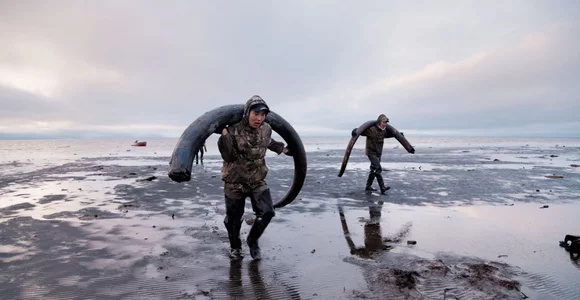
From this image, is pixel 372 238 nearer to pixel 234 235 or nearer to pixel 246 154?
pixel 234 235

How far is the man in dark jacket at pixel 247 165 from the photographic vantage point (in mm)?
4793

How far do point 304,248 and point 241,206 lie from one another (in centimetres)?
128

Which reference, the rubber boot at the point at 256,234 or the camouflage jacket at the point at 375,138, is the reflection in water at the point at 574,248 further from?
the camouflage jacket at the point at 375,138

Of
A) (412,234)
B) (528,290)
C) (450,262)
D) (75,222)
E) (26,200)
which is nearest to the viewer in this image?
(528,290)

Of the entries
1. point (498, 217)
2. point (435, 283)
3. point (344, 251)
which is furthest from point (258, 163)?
point (498, 217)

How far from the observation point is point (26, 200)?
10.2 metres

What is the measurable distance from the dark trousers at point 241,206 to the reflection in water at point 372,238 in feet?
4.92

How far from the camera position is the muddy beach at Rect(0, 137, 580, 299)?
411cm

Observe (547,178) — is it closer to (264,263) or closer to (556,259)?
(556,259)

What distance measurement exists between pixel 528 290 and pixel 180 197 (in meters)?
9.04

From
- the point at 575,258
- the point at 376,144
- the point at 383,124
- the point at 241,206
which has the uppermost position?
the point at 383,124

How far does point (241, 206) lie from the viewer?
5.25 meters

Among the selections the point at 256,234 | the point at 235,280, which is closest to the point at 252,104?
the point at 256,234

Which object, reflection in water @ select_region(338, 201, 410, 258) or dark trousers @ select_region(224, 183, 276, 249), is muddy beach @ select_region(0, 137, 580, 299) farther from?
dark trousers @ select_region(224, 183, 276, 249)
